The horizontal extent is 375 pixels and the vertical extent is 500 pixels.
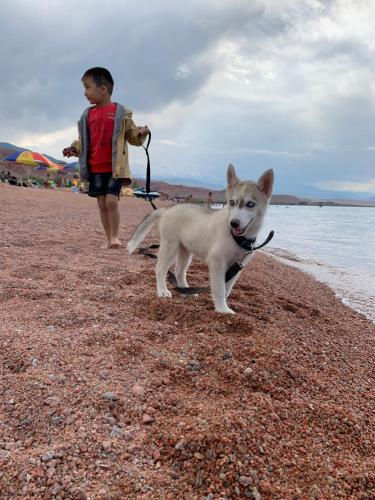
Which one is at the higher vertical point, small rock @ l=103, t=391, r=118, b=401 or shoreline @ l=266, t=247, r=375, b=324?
small rock @ l=103, t=391, r=118, b=401

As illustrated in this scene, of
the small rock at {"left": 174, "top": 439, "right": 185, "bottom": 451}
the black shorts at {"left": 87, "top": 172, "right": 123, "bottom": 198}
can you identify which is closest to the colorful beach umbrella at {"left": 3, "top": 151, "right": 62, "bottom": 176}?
the black shorts at {"left": 87, "top": 172, "right": 123, "bottom": 198}

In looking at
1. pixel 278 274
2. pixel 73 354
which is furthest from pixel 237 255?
pixel 278 274

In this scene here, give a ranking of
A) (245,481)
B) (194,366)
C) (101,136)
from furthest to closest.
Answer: (101,136) → (194,366) → (245,481)

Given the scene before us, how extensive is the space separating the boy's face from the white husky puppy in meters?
2.89

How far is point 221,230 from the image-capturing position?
10.7ft

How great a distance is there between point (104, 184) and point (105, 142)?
0.66 m

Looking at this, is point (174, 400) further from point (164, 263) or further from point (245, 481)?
point (164, 263)

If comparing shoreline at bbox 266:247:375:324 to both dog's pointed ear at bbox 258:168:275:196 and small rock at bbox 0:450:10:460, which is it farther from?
small rock at bbox 0:450:10:460

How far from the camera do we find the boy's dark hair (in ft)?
17.9

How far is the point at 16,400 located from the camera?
1.71m

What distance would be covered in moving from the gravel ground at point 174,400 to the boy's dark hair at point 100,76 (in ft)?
11.4

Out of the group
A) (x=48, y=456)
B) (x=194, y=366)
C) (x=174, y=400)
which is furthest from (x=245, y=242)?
(x=48, y=456)

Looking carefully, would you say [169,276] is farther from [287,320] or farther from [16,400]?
[16,400]

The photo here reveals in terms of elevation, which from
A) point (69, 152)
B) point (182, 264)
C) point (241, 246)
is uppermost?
point (69, 152)
